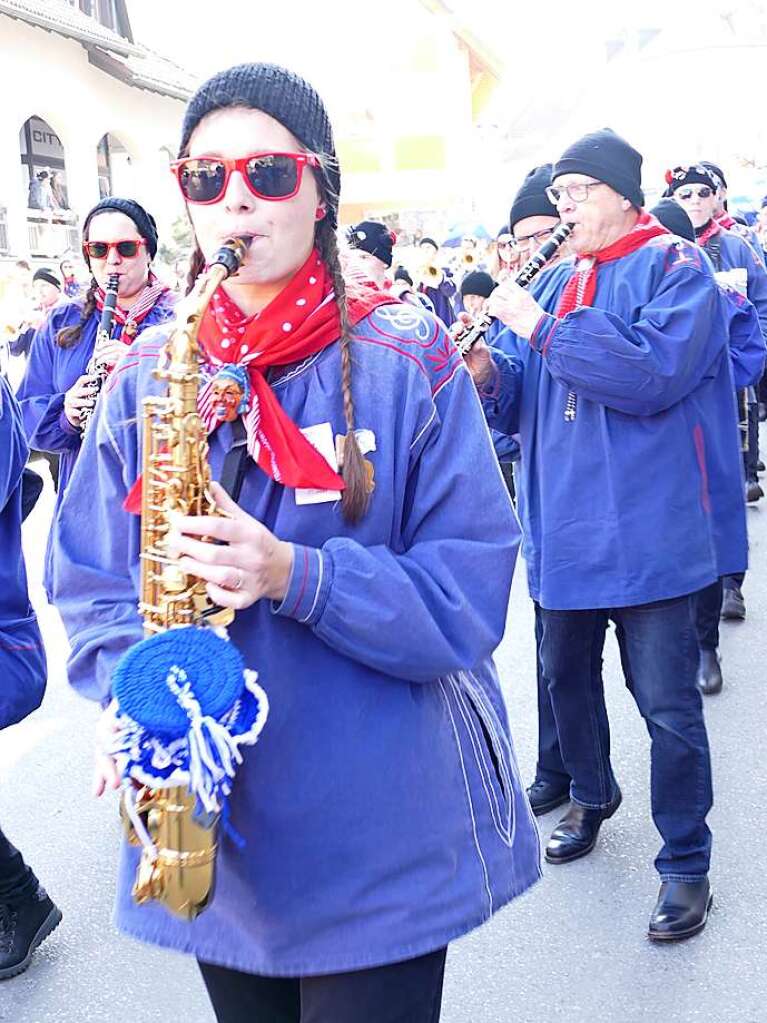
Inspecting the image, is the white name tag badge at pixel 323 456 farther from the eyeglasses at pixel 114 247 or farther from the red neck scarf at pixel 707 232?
the red neck scarf at pixel 707 232

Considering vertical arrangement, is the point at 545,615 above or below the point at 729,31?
below

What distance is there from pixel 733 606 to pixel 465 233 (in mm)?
13705

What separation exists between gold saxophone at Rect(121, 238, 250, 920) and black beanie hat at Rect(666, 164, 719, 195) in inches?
190

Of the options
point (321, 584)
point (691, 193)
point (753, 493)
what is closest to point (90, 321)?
point (691, 193)

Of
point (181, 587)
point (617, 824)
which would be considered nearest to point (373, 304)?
point (181, 587)

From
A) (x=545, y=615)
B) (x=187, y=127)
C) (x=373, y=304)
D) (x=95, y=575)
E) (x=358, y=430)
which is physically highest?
(x=187, y=127)

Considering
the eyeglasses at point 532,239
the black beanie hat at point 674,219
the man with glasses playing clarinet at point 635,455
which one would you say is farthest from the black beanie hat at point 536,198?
the man with glasses playing clarinet at point 635,455

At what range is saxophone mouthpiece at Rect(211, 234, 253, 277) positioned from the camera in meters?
1.66

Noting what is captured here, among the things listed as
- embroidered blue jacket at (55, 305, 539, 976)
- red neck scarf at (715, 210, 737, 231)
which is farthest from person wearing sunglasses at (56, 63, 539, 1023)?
red neck scarf at (715, 210, 737, 231)

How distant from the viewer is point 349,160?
3247cm

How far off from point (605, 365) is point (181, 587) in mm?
1709

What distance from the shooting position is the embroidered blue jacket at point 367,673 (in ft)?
5.42

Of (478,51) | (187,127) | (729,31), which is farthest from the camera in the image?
(729,31)

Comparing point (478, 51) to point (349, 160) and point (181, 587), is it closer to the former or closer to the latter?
point (349, 160)
